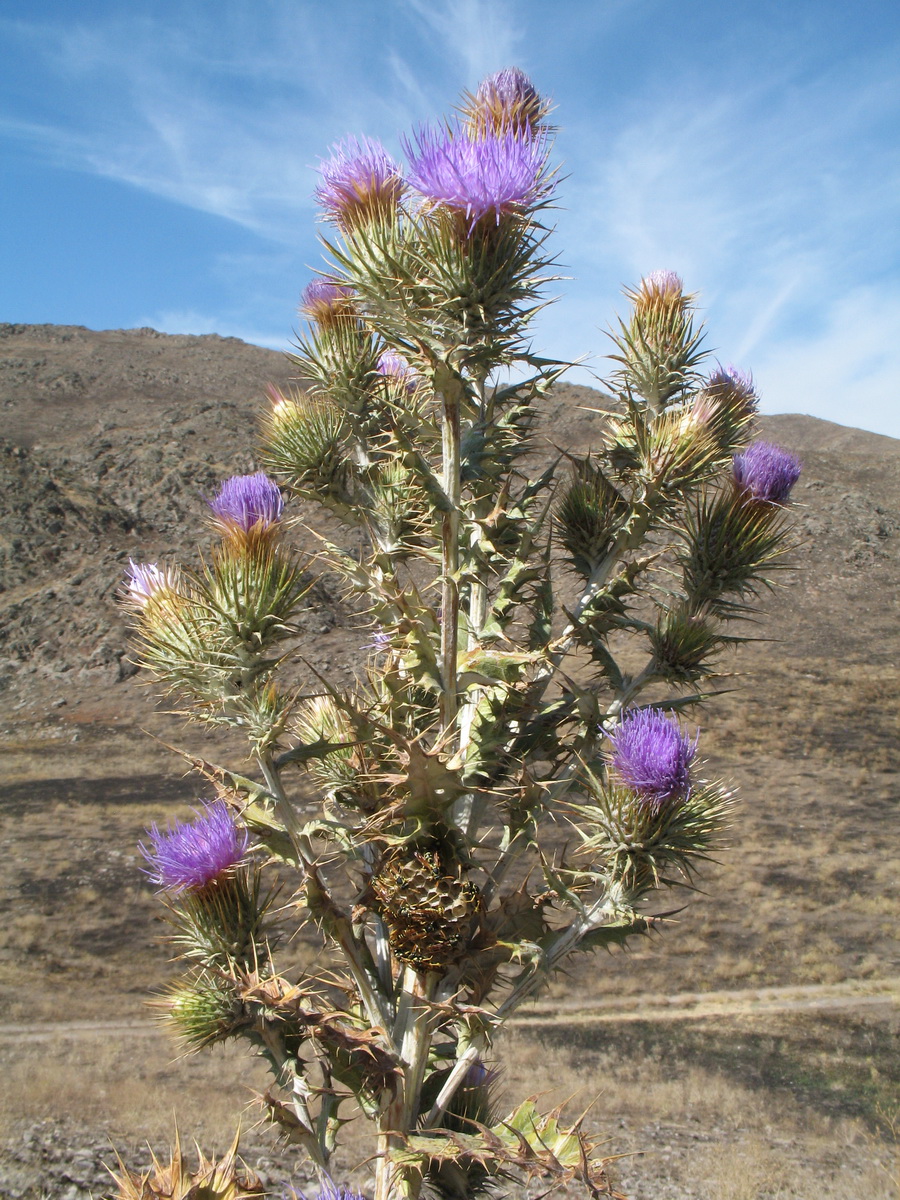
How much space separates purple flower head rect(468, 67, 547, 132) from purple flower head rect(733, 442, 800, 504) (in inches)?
57.6

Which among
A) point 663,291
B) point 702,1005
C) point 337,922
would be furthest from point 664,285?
point 702,1005

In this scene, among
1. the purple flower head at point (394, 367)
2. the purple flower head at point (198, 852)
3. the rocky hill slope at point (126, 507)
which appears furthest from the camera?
the rocky hill slope at point (126, 507)

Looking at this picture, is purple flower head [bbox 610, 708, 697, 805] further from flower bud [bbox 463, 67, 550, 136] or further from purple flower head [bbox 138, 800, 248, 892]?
flower bud [bbox 463, 67, 550, 136]

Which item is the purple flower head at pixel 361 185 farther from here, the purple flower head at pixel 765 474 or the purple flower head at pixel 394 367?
the purple flower head at pixel 765 474

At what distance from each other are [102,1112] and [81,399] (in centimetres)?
3764

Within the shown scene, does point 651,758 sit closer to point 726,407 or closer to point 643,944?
point 726,407

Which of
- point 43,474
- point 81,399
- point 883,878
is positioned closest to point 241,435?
point 43,474

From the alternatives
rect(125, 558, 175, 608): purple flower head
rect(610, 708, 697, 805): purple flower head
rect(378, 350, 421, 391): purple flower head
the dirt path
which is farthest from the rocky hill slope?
rect(610, 708, 697, 805): purple flower head

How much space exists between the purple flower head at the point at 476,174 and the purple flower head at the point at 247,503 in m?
1.07

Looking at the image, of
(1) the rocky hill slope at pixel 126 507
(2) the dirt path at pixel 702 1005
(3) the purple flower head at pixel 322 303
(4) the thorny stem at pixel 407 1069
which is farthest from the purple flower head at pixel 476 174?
(1) the rocky hill slope at pixel 126 507

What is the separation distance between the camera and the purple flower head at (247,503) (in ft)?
8.89

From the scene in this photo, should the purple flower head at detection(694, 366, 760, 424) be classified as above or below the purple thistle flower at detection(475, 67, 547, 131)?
below

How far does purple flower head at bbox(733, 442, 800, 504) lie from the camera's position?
3232 millimetres

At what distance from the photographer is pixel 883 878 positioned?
12.4 meters
